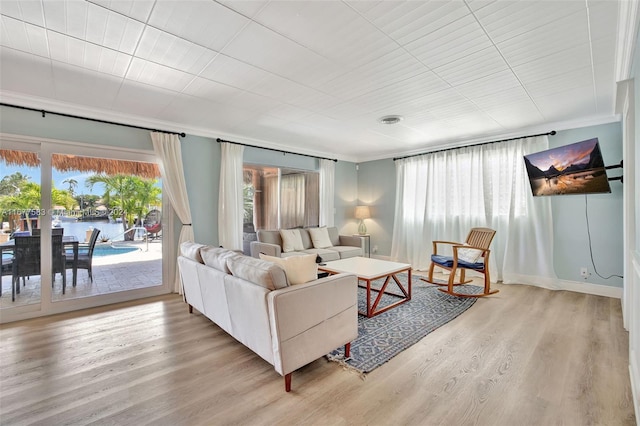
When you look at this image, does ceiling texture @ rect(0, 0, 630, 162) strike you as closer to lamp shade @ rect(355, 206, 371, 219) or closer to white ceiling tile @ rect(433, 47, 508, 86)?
white ceiling tile @ rect(433, 47, 508, 86)

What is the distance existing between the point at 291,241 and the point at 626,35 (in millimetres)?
4403

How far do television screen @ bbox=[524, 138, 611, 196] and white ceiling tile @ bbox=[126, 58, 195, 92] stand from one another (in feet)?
14.0

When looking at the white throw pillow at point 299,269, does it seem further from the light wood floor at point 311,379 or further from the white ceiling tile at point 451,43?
the white ceiling tile at point 451,43

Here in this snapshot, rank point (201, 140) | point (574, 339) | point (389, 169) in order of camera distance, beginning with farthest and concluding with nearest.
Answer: point (389, 169) → point (201, 140) → point (574, 339)

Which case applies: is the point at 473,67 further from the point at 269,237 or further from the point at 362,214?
the point at 362,214

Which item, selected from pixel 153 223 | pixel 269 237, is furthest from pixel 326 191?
pixel 153 223

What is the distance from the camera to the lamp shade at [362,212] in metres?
6.52

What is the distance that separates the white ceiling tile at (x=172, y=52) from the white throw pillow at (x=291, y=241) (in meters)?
3.04

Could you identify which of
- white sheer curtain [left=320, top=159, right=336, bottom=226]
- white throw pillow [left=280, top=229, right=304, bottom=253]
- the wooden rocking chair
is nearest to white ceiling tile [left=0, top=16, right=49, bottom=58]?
white throw pillow [left=280, top=229, right=304, bottom=253]

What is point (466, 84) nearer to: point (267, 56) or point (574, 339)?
point (267, 56)

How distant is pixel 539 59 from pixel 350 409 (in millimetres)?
3070

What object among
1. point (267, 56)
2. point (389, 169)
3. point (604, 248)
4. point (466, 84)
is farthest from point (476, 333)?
point (389, 169)

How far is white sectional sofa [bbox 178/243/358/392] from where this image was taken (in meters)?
1.89

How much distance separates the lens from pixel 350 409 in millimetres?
1723
